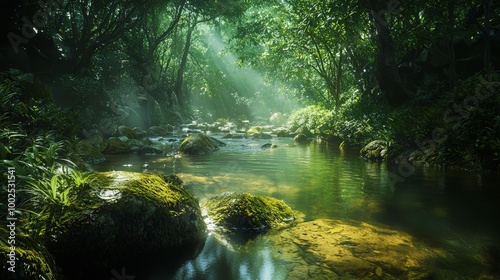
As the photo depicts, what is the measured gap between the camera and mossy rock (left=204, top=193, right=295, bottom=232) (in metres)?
5.01

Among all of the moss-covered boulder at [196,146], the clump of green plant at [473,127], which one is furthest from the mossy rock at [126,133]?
the clump of green plant at [473,127]

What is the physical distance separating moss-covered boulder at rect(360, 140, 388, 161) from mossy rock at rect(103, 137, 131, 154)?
940 cm

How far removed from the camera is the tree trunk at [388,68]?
1441 centimetres

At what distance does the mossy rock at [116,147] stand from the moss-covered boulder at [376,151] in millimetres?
9398

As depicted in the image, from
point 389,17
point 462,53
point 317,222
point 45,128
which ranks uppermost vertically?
point 389,17

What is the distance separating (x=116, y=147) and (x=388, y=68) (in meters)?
12.5

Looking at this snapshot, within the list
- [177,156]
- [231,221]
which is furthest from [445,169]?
[177,156]

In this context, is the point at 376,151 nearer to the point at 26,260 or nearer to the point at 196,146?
the point at 196,146

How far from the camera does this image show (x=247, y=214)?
199 inches

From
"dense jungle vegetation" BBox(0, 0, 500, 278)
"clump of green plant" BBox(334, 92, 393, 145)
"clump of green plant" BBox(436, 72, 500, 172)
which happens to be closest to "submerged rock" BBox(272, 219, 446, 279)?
"dense jungle vegetation" BBox(0, 0, 500, 278)

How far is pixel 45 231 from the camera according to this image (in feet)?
11.3

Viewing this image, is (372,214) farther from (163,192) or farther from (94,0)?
(94,0)

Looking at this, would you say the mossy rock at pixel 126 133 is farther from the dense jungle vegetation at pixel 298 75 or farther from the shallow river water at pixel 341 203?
the shallow river water at pixel 341 203

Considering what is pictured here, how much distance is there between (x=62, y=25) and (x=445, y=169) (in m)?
19.7
